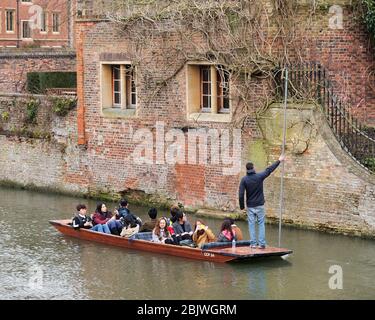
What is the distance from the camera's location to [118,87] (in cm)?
2819

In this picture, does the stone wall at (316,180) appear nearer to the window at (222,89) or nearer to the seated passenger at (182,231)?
the window at (222,89)

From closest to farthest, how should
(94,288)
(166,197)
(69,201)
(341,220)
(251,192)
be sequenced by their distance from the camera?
(94,288), (251,192), (341,220), (166,197), (69,201)

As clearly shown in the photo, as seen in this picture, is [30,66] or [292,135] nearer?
[292,135]

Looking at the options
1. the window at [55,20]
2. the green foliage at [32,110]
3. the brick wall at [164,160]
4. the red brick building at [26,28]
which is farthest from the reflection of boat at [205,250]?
the window at [55,20]

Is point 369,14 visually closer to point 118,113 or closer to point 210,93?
point 210,93

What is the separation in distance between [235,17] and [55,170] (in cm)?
776

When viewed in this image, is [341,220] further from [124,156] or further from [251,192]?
[124,156]

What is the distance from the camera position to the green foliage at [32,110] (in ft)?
99.9

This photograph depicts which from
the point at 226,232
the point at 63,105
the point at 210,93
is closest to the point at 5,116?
the point at 63,105

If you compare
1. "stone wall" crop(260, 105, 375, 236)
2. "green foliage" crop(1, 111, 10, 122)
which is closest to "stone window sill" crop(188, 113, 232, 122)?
"stone wall" crop(260, 105, 375, 236)

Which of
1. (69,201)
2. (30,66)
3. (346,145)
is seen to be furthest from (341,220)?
(30,66)

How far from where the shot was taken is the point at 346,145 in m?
22.9

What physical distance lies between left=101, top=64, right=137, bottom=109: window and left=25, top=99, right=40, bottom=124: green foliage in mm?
3040
